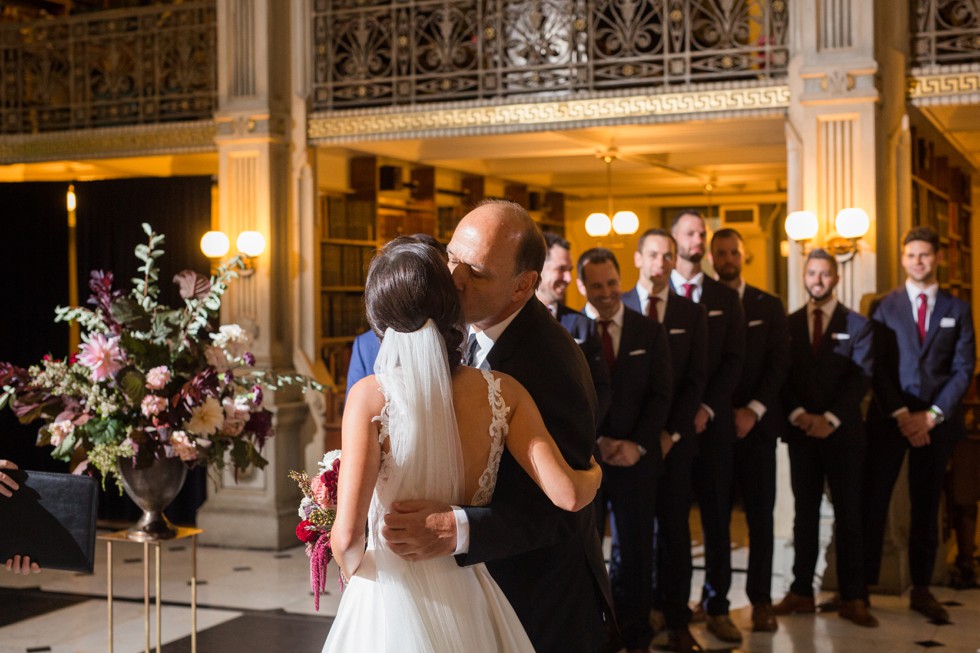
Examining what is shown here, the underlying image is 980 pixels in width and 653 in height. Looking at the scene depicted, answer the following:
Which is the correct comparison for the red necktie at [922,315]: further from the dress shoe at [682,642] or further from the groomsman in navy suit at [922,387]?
the dress shoe at [682,642]

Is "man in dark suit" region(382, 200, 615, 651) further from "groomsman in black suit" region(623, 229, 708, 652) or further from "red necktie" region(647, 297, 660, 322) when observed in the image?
"red necktie" region(647, 297, 660, 322)

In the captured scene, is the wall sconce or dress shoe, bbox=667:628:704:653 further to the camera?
the wall sconce

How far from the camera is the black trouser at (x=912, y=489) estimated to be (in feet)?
21.0

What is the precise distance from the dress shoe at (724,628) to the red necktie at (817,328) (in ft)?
4.94

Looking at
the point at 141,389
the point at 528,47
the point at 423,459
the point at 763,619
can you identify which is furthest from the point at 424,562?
the point at 528,47

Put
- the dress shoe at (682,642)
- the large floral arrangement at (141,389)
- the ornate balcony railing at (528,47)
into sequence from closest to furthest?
the large floral arrangement at (141,389), the dress shoe at (682,642), the ornate balcony railing at (528,47)

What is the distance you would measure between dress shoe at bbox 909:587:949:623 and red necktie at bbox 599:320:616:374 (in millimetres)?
2323

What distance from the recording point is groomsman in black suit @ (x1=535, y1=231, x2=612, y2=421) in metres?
4.98

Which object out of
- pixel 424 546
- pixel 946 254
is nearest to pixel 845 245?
pixel 946 254

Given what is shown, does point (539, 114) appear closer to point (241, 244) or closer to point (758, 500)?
point (241, 244)

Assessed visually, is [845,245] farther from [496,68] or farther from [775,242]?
[775,242]

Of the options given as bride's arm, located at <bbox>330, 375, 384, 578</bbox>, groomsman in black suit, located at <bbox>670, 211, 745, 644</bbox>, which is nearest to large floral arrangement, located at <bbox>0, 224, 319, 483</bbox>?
bride's arm, located at <bbox>330, 375, 384, 578</bbox>

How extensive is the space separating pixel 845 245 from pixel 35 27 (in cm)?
661

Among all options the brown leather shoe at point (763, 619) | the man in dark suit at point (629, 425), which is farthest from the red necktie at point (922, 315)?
the man in dark suit at point (629, 425)
